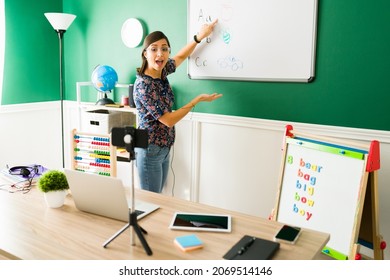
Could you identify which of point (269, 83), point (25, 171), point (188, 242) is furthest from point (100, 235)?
point (269, 83)

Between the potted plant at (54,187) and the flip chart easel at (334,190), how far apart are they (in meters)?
1.22

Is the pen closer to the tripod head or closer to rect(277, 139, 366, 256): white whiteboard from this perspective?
the tripod head

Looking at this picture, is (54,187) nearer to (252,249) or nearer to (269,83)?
(252,249)

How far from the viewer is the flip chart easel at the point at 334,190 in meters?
1.86

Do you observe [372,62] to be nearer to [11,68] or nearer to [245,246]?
[245,246]

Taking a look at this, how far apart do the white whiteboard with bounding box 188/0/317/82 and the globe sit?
688 millimetres

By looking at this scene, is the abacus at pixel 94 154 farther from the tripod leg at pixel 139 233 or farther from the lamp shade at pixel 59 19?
the lamp shade at pixel 59 19

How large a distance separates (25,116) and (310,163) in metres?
2.73

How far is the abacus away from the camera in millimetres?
2287

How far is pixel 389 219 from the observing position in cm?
223

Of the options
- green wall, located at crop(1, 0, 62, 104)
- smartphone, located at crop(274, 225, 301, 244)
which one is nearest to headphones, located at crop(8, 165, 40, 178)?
smartphone, located at crop(274, 225, 301, 244)

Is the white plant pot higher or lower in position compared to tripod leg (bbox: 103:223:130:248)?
higher

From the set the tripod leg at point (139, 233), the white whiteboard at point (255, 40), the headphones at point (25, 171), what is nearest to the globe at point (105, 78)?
the white whiteboard at point (255, 40)
